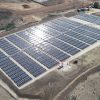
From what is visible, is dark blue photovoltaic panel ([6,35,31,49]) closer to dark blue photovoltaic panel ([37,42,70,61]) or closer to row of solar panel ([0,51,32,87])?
dark blue photovoltaic panel ([37,42,70,61])

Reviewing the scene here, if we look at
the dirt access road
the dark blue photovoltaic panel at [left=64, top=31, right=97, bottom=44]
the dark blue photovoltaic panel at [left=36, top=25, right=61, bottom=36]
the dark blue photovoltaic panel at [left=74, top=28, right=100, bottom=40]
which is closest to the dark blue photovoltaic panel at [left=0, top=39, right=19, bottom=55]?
the dark blue photovoltaic panel at [left=36, top=25, right=61, bottom=36]

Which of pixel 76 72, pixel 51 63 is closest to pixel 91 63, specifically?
pixel 76 72

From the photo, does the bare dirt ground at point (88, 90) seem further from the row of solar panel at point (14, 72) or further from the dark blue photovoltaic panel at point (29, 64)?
the row of solar panel at point (14, 72)

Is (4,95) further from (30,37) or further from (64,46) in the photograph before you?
(30,37)

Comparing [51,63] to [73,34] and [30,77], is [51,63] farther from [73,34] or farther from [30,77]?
[73,34]

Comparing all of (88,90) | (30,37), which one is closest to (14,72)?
(88,90)

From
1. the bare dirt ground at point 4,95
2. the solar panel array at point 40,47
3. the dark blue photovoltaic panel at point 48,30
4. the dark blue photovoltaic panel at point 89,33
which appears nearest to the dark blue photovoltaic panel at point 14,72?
the solar panel array at point 40,47

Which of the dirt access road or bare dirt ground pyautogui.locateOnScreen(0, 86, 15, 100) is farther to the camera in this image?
the dirt access road
